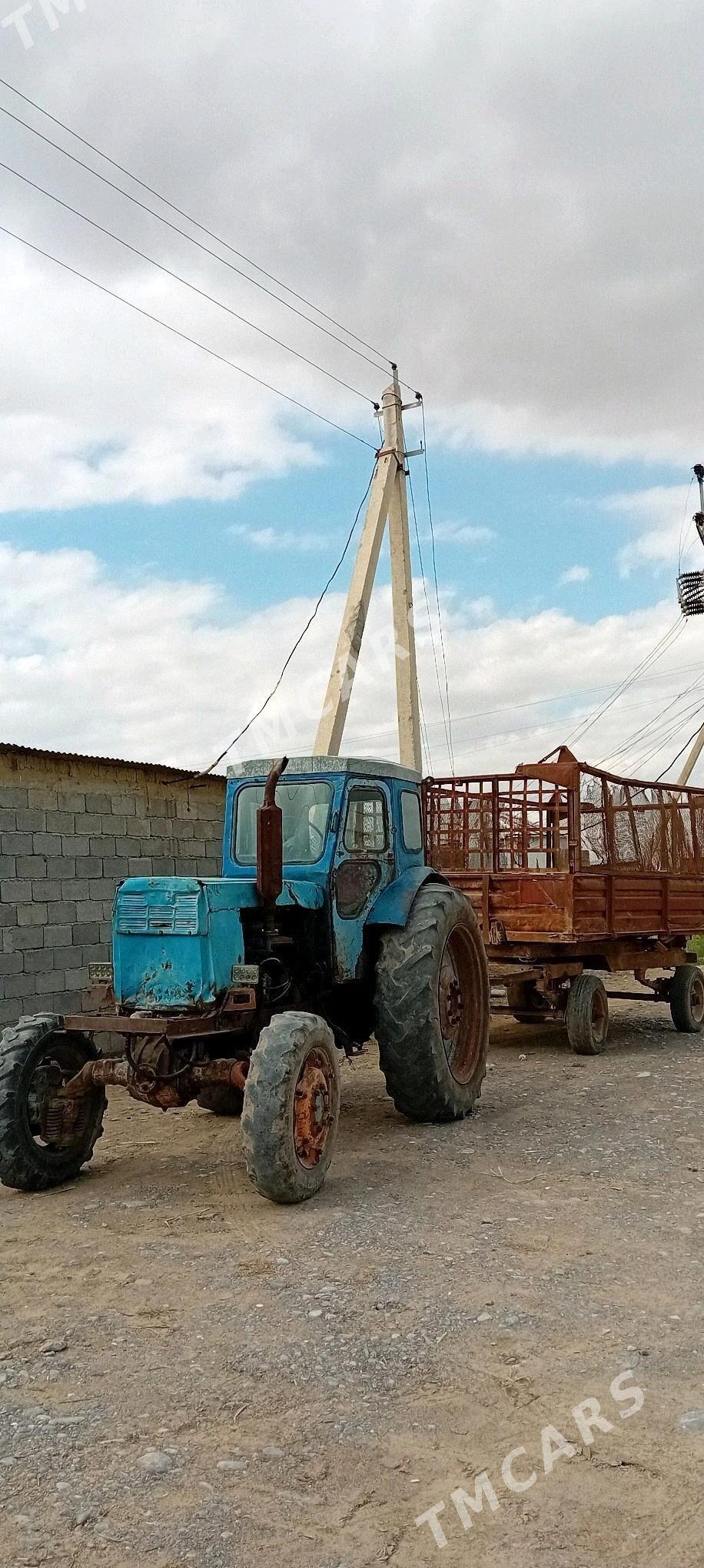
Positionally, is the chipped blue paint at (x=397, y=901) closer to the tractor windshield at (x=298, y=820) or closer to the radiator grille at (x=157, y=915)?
the tractor windshield at (x=298, y=820)

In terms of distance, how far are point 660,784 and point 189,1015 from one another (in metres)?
6.93

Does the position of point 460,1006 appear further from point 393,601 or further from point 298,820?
point 393,601

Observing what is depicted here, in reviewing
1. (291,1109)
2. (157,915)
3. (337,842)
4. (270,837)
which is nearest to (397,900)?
(337,842)

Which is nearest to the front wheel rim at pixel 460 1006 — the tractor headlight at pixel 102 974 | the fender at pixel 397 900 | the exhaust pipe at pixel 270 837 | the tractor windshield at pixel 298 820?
the fender at pixel 397 900

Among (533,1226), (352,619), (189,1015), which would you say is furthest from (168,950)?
(352,619)

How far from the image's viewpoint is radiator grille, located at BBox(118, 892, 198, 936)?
5996 millimetres

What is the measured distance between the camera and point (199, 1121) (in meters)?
7.88

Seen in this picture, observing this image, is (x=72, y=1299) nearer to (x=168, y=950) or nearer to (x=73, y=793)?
(x=168, y=950)

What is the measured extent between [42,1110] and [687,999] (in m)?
7.60

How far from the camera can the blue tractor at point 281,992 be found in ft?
19.1

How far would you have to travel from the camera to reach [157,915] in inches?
239

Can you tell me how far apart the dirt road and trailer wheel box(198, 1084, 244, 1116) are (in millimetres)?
634

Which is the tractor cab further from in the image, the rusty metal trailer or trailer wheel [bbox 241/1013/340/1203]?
the rusty metal trailer

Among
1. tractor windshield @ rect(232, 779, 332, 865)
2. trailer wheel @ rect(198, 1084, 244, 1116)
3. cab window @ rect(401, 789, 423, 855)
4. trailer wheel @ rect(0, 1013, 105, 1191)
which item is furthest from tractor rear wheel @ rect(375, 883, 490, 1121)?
trailer wheel @ rect(0, 1013, 105, 1191)
